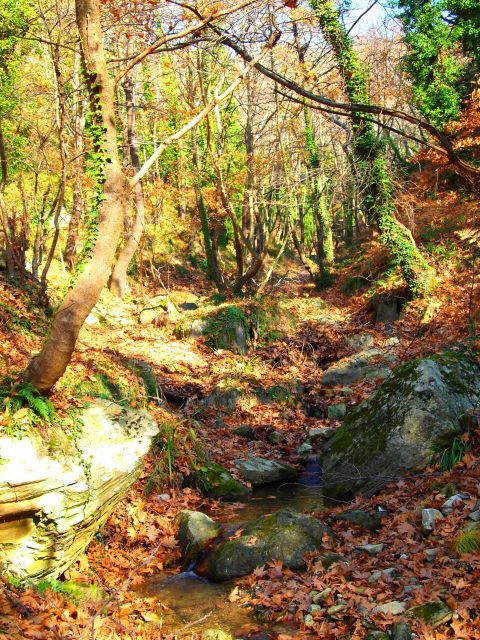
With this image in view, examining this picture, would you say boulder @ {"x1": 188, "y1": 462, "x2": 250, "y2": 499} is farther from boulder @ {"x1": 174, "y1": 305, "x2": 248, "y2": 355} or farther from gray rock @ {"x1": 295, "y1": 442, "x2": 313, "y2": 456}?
boulder @ {"x1": 174, "y1": 305, "x2": 248, "y2": 355}

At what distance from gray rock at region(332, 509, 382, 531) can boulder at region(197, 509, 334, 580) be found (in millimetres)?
429

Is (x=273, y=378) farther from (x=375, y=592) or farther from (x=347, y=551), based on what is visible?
(x=375, y=592)

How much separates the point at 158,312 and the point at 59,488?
11.1 metres

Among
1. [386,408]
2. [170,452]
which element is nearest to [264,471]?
[170,452]

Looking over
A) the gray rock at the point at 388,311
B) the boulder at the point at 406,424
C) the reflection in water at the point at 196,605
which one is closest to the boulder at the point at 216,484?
the boulder at the point at 406,424

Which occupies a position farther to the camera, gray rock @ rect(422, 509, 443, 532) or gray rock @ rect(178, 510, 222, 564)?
gray rock @ rect(178, 510, 222, 564)

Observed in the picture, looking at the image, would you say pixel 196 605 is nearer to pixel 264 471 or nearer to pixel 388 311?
pixel 264 471

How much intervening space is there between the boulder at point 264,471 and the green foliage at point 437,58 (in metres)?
17.5

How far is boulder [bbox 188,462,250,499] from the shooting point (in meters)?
8.16

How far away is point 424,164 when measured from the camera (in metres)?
24.8

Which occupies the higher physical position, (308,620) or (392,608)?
(392,608)

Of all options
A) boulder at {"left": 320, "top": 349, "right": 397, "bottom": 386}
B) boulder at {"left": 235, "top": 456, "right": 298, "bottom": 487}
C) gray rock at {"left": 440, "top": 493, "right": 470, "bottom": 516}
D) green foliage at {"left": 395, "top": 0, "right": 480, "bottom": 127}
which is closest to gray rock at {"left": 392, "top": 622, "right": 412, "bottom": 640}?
gray rock at {"left": 440, "top": 493, "right": 470, "bottom": 516}

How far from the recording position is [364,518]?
6.43 metres

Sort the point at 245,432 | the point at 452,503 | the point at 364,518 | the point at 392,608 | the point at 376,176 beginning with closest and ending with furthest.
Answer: the point at 392,608
the point at 452,503
the point at 364,518
the point at 245,432
the point at 376,176
